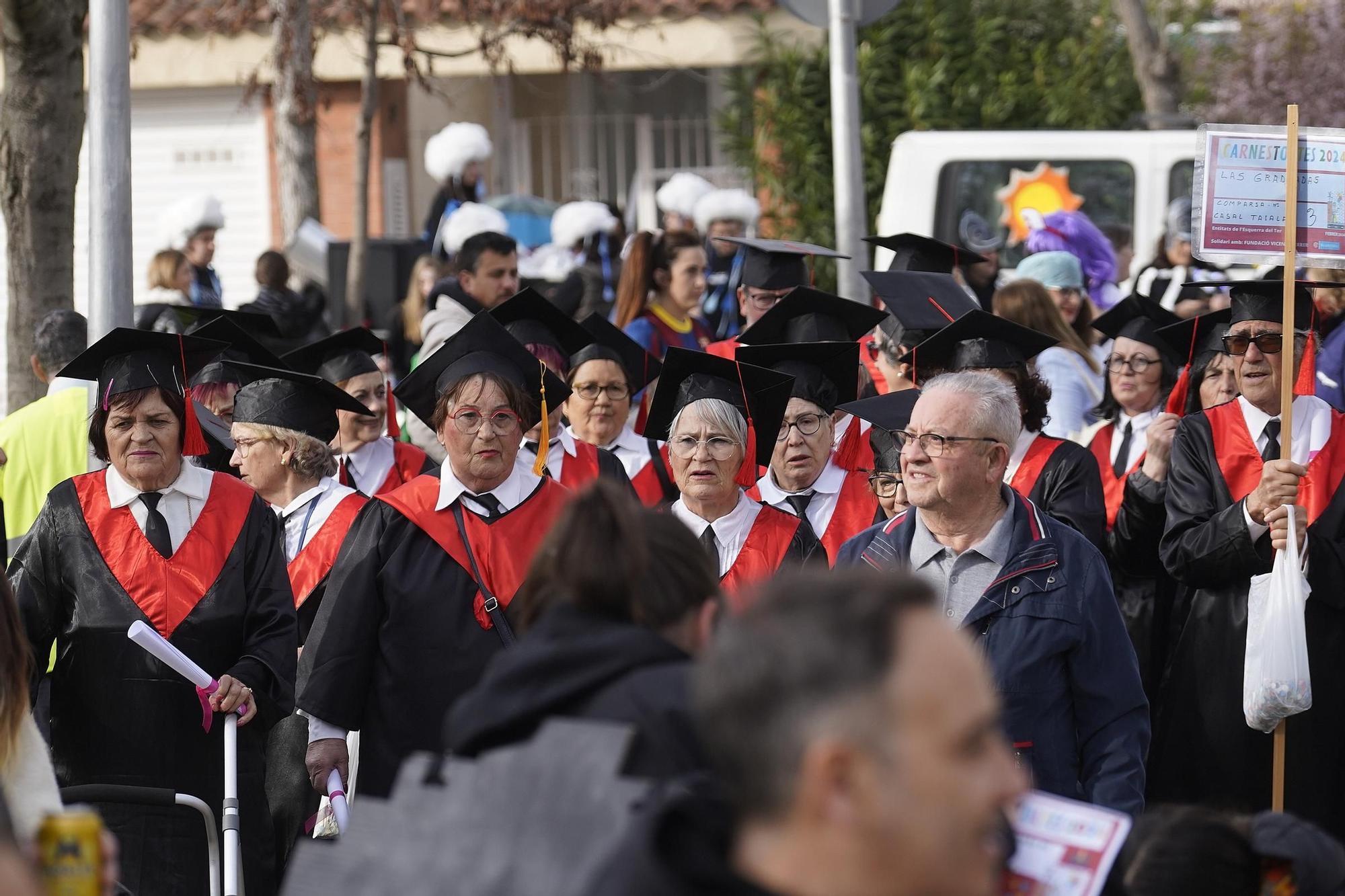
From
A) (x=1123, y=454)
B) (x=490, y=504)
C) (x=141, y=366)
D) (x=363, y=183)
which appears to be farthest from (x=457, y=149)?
(x=490, y=504)

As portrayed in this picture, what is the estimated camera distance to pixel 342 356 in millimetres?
7934

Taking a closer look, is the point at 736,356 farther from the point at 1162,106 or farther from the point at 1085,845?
the point at 1162,106

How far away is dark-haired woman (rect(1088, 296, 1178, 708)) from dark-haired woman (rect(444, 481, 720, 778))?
3234 millimetres

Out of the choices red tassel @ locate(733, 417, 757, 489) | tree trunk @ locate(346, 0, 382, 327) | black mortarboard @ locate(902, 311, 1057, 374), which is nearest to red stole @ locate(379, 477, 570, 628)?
red tassel @ locate(733, 417, 757, 489)

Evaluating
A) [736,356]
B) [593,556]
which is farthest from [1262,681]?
[593,556]

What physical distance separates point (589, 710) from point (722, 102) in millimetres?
20394

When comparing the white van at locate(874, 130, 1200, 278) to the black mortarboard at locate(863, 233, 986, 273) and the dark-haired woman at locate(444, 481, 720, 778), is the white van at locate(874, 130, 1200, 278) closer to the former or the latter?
the black mortarboard at locate(863, 233, 986, 273)

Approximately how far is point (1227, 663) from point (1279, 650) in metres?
0.74

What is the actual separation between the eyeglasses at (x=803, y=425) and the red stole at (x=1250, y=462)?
135 cm

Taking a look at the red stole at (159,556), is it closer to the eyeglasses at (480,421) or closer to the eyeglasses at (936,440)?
the eyeglasses at (480,421)

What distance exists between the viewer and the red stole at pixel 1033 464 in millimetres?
6621

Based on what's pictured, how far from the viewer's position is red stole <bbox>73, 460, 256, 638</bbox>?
18.6 feet

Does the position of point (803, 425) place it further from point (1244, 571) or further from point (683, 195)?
point (683, 195)

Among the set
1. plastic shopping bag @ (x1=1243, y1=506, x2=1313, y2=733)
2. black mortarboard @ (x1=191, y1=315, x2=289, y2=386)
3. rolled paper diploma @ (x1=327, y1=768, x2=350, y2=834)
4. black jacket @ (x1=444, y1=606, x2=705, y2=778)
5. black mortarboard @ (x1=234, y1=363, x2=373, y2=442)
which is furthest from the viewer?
black mortarboard @ (x1=234, y1=363, x2=373, y2=442)
